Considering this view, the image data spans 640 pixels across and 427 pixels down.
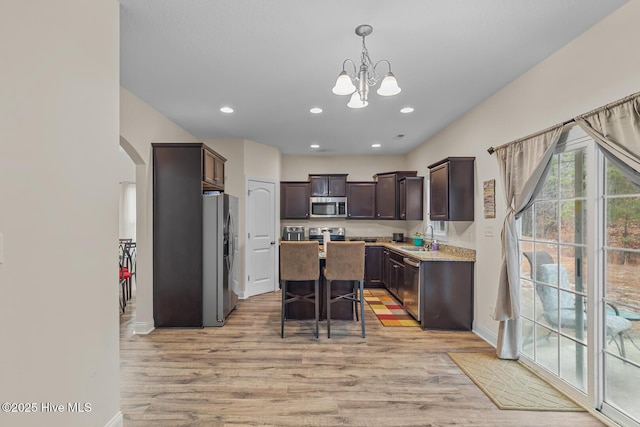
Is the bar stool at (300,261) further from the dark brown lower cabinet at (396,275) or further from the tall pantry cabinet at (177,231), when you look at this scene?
the dark brown lower cabinet at (396,275)

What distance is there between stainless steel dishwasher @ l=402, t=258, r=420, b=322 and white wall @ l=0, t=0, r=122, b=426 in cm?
321

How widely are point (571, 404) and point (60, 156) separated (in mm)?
3695

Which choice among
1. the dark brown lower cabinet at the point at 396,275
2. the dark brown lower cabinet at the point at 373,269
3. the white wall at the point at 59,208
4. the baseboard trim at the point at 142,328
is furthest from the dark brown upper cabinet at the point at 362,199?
the white wall at the point at 59,208

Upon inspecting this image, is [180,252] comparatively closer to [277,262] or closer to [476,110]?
[277,262]

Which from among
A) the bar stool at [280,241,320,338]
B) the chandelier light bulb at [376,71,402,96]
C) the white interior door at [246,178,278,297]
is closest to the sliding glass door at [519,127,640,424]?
the chandelier light bulb at [376,71,402,96]

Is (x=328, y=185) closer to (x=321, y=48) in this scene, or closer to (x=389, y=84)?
(x=321, y=48)

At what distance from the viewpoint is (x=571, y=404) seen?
2215mm

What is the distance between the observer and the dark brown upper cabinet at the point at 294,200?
6.12 m

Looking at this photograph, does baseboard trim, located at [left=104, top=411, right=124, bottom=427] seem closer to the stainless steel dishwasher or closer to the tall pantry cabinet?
the tall pantry cabinet

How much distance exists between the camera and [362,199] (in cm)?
625

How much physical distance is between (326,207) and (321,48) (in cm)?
403

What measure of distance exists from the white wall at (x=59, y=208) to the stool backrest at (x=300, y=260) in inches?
72.5

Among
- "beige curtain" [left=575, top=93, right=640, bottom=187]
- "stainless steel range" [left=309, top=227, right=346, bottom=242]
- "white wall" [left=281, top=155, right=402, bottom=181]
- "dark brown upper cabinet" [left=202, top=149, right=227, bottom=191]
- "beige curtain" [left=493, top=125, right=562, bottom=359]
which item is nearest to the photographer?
"beige curtain" [left=575, top=93, right=640, bottom=187]

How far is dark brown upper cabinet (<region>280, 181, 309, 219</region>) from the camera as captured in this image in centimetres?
612
